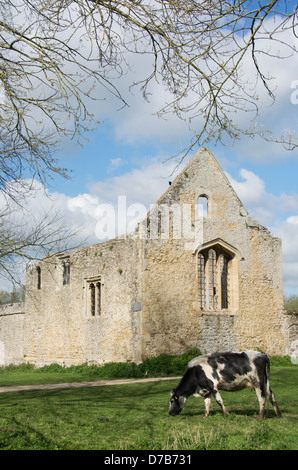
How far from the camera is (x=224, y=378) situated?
876cm

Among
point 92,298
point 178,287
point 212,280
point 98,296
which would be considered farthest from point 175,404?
point 92,298

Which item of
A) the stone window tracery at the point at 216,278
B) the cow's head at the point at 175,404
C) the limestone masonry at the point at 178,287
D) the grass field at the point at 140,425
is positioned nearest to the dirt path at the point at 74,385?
the limestone masonry at the point at 178,287

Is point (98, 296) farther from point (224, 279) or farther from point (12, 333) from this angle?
point (12, 333)

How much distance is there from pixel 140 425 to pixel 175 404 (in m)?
1.08

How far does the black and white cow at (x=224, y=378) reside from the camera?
8.73 m

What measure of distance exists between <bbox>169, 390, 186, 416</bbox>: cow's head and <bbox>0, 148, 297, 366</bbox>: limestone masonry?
925 centimetres

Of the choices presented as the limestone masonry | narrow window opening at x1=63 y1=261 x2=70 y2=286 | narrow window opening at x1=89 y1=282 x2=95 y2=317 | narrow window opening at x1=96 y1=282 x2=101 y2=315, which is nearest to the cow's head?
the limestone masonry

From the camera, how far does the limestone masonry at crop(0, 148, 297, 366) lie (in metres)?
19.0

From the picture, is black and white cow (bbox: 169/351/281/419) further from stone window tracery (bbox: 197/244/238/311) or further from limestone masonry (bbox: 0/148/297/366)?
stone window tracery (bbox: 197/244/238/311)

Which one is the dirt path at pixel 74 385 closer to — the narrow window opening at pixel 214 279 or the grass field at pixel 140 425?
the grass field at pixel 140 425

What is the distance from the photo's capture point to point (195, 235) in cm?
2028

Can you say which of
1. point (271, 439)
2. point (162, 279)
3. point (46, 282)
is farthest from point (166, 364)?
point (271, 439)

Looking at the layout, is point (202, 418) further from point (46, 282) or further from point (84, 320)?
point (46, 282)

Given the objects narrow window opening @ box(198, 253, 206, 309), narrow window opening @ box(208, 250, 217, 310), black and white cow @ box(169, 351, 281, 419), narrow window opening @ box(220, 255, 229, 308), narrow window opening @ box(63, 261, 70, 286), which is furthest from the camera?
narrow window opening @ box(63, 261, 70, 286)
